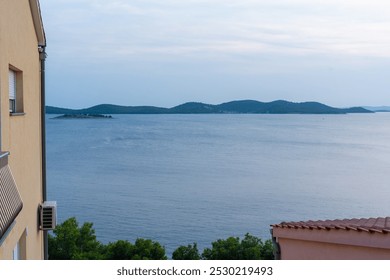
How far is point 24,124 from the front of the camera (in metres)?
7.98

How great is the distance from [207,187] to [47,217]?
45.5 m

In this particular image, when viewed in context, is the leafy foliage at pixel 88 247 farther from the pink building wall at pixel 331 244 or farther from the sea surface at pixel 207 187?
the sea surface at pixel 207 187

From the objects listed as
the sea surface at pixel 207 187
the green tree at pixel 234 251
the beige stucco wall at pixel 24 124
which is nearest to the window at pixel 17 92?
the beige stucco wall at pixel 24 124

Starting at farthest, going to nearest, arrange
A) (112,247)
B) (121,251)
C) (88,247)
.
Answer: (88,247) < (112,247) < (121,251)

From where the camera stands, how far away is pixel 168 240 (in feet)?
119

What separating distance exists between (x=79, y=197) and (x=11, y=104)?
1665 inches

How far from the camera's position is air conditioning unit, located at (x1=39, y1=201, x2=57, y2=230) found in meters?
9.37

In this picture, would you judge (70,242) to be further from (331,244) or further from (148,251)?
(331,244)

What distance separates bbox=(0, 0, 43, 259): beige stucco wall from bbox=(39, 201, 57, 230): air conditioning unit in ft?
0.46

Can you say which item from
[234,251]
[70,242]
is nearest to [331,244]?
[234,251]

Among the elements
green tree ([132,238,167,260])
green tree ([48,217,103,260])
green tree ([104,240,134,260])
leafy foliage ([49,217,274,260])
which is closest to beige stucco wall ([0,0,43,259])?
green tree ([104,240,134,260])

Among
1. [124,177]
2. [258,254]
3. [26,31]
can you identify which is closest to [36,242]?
[26,31]

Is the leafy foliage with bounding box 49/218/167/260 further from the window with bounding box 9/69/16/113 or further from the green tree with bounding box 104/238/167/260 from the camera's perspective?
the window with bounding box 9/69/16/113

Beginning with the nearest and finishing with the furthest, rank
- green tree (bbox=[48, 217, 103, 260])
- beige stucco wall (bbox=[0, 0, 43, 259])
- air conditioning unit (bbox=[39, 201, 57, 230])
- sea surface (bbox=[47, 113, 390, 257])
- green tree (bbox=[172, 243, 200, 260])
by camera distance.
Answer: beige stucco wall (bbox=[0, 0, 43, 259]) < air conditioning unit (bbox=[39, 201, 57, 230]) < green tree (bbox=[48, 217, 103, 260]) < green tree (bbox=[172, 243, 200, 260]) < sea surface (bbox=[47, 113, 390, 257])
